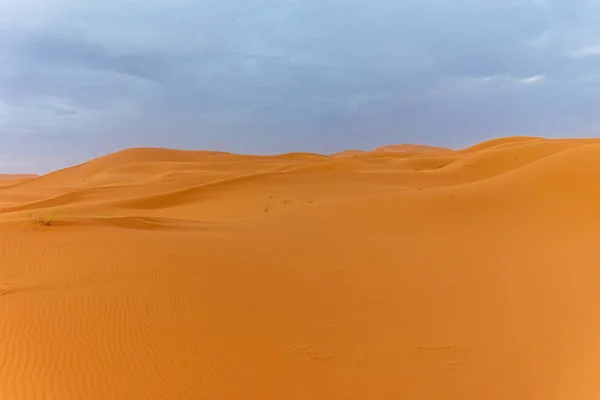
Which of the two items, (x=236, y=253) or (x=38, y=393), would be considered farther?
(x=236, y=253)

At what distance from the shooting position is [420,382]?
3.39 meters

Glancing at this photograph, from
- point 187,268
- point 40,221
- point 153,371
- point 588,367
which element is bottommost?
point 588,367

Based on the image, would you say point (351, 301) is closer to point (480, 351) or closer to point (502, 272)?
point (480, 351)

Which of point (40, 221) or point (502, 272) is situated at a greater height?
point (40, 221)

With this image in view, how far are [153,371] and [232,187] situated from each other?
14363mm

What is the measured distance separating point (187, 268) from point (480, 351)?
342 cm

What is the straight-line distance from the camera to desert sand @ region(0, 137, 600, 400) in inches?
129

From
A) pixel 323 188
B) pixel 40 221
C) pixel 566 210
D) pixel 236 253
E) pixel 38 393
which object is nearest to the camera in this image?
pixel 38 393

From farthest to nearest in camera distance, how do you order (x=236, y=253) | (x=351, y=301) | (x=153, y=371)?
1. (x=236, y=253)
2. (x=351, y=301)
3. (x=153, y=371)

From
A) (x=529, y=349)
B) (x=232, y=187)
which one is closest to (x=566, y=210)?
(x=529, y=349)

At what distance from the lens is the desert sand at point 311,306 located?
328 cm

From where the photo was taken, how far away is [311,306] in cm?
465

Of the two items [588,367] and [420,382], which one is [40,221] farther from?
[588,367]

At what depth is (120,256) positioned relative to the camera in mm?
5820
